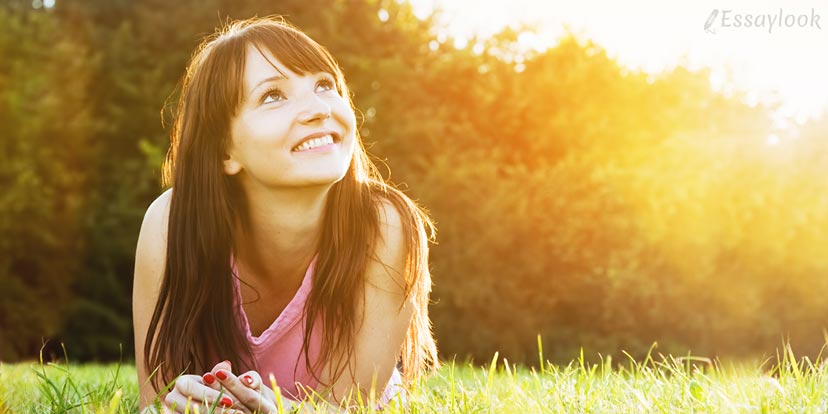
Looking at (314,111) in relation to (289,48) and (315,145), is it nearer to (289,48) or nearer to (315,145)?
(315,145)

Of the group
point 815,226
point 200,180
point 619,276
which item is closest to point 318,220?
point 200,180

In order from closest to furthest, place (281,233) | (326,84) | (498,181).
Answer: (326,84), (281,233), (498,181)

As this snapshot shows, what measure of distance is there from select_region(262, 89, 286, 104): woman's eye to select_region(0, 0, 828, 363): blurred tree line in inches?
→ 343

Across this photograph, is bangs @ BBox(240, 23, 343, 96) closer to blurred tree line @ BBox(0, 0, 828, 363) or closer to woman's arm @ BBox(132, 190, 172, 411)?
woman's arm @ BBox(132, 190, 172, 411)

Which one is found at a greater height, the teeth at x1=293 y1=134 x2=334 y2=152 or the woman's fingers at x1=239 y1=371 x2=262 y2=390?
the teeth at x1=293 y1=134 x2=334 y2=152

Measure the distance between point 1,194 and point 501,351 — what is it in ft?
24.1

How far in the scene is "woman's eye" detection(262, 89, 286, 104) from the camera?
309 cm

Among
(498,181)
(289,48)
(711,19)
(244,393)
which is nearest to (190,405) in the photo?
(244,393)

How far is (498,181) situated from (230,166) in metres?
8.85

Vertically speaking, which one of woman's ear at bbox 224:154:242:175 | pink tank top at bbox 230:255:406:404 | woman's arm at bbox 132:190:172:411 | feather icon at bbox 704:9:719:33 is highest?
feather icon at bbox 704:9:719:33

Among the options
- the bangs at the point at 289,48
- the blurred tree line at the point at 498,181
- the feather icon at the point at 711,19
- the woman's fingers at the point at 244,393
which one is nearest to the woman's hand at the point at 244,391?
the woman's fingers at the point at 244,393

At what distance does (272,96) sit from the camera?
10.2 feet

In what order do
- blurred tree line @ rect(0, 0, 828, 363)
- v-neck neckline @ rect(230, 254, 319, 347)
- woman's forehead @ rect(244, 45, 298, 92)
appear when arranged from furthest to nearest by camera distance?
blurred tree line @ rect(0, 0, 828, 363)
v-neck neckline @ rect(230, 254, 319, 347)
woman's forehead @ rect(244, 45, 298, 92)

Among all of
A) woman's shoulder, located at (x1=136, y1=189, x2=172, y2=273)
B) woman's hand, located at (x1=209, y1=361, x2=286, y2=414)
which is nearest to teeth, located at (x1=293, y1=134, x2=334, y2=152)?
woman's shoulder, located at (x1=136, y1=189, x2=172, y2=273)
